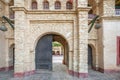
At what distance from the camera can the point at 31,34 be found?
11031 mm

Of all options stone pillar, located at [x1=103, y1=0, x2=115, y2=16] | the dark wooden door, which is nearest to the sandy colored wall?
stone pillar, located at [x1=103, y1=0, x2=115, y2=16]

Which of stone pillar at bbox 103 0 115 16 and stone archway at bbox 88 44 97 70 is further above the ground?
stone pillar at bbox 103 0 115 16

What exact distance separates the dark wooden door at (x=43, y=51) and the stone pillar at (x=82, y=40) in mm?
2860

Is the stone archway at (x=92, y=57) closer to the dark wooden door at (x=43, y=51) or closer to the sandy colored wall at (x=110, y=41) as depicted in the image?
the sandy colored wall at (x=110, y=41)

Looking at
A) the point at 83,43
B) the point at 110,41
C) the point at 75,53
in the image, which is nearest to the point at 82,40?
the point at 83,43

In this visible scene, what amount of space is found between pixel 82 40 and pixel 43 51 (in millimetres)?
3549

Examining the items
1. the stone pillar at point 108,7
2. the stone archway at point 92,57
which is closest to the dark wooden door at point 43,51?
the stone archway at point 92,57

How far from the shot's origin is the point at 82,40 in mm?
10281

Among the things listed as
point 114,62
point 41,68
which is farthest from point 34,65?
point 114,62

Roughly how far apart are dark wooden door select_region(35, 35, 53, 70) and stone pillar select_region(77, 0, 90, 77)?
2.86m

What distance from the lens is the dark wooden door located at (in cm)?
1198

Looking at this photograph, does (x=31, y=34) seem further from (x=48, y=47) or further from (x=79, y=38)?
(x=79, y=38)

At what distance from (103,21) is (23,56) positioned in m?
7.11

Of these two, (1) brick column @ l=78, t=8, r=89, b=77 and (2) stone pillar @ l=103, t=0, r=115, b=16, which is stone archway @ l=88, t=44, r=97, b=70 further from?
(1) brick column @ l=78, t=8, r=89, b=77
